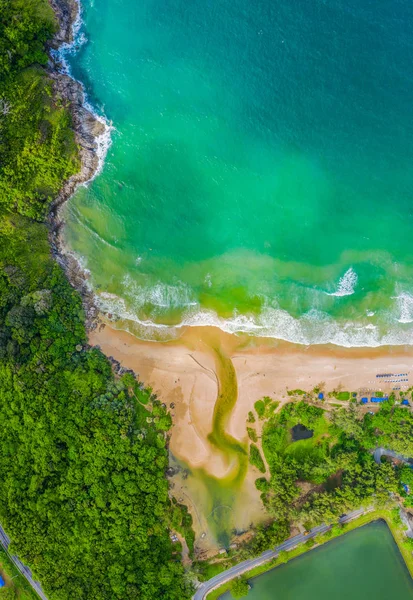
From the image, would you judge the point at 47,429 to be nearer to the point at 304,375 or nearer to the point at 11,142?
the point at 304,375

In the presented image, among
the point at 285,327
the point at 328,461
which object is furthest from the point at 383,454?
the point at 285,327

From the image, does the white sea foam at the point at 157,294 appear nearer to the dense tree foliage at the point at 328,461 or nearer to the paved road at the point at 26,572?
the dense tree foliage at the point at 328,461

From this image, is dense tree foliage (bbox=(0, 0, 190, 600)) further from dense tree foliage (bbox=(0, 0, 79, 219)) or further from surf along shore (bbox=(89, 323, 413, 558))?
surf along shore (bbox=(89, 323, 413, 558))

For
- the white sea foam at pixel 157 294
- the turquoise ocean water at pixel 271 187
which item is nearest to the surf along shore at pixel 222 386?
the turquoise ocean water at pixel 271 187

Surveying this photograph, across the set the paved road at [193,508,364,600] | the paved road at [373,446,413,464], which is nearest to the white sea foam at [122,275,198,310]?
the paved road at [373,446,413,464]

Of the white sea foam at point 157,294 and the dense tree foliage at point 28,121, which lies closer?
the dense tree foliage at point 28,121

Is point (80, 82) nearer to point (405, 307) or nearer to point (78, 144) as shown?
point (78, 144)

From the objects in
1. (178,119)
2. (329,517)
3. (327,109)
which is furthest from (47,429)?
(327,109)
